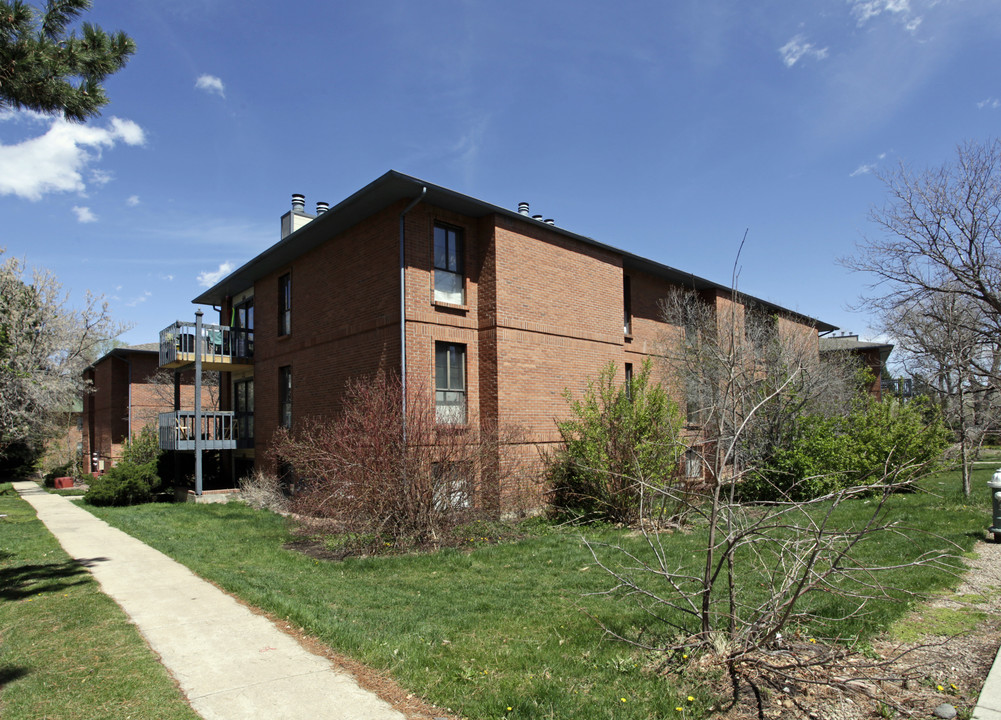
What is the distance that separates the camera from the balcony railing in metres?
19.2

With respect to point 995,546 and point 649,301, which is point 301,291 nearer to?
point 649,301

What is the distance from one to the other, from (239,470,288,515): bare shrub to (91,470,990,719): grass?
12.4 ft

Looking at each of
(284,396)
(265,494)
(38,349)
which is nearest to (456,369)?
(265,494)

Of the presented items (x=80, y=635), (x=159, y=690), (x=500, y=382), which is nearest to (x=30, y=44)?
(x=80, y=635)

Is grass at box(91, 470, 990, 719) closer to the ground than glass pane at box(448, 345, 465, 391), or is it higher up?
closer to the ground

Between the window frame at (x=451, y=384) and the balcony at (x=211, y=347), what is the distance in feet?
30.8

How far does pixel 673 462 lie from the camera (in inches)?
507

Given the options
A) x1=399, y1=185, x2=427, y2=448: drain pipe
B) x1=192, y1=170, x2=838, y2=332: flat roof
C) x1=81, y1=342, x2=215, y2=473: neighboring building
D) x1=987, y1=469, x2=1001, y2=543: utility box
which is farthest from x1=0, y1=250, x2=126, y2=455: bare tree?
x1=987, y1=469, x2=1001, y2=543: utility box

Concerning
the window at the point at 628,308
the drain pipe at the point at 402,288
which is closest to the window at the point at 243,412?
the drain pipe at the point at 402,288

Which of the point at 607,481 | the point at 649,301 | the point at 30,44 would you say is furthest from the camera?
the point at 649,301

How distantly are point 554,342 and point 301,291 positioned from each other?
7588mm

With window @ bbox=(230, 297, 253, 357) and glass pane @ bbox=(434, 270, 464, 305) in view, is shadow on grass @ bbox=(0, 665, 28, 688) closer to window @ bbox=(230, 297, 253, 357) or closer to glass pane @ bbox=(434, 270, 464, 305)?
glass pane @ bbox=(434, 270, 464, 305)

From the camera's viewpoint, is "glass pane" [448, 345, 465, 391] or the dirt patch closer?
the dirt patch

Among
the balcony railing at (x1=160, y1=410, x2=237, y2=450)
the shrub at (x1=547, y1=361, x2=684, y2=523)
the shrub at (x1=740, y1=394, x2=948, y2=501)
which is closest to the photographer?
the shrub at (x1=547, y1=361, x2=684, y2=523)
